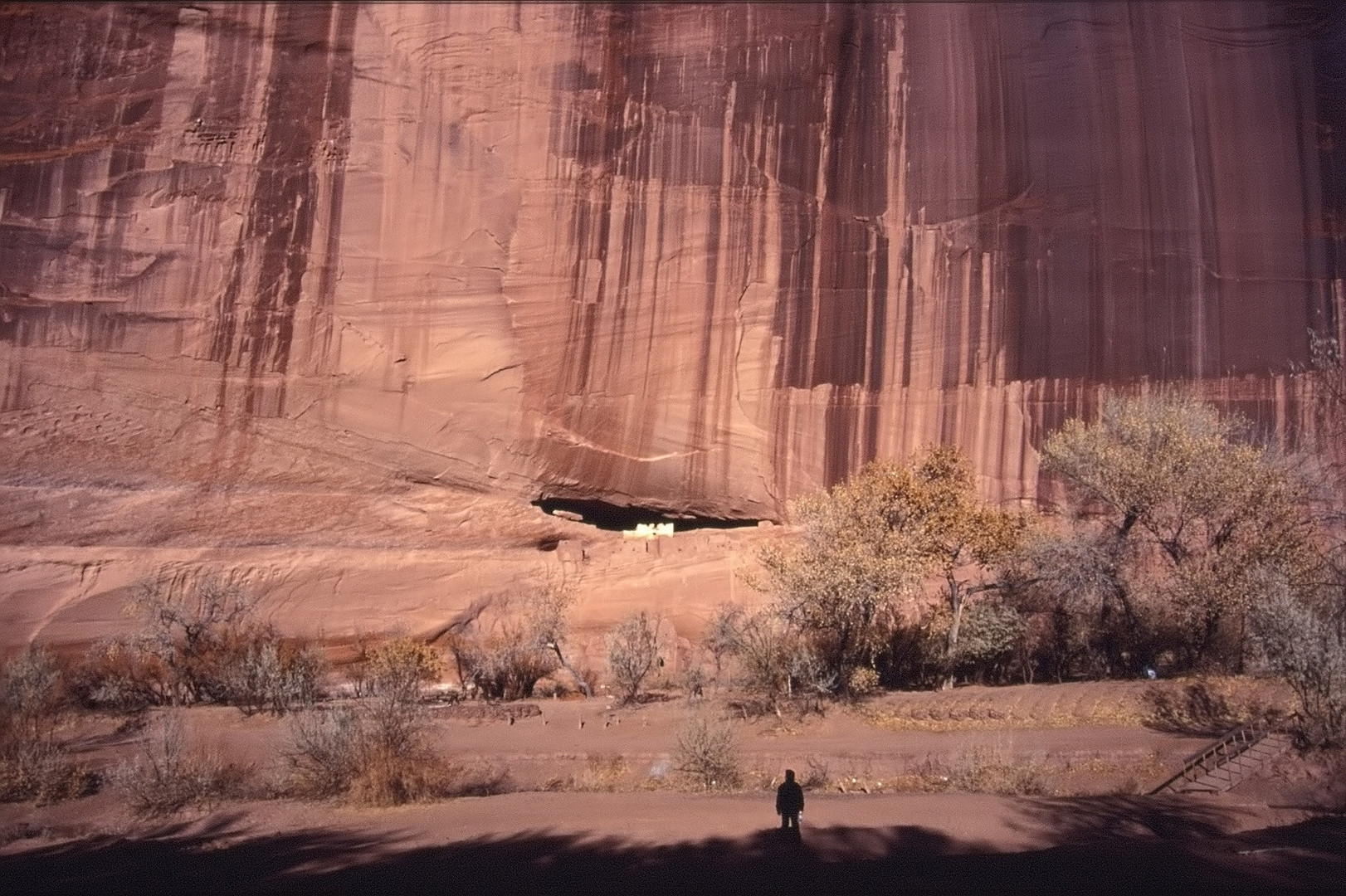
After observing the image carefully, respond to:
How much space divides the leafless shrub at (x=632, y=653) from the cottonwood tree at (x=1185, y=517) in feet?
22.2

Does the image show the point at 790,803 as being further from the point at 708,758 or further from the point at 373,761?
the point at 373,761

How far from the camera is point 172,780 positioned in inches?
429

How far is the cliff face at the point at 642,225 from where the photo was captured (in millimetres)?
17125

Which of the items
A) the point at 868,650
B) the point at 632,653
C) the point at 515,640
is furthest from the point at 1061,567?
the point at 515,640

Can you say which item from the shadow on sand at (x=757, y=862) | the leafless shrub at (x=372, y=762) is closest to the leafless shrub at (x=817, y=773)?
the shadow on sand at (x=757, y=862)

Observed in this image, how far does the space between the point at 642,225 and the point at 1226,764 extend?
39.7 feet

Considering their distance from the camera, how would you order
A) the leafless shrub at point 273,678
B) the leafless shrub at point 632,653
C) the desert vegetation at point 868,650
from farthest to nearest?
the leafless shrub at point 632,653 < the leafless shrub at point 273,678 < the desert vegetation at point 868,650

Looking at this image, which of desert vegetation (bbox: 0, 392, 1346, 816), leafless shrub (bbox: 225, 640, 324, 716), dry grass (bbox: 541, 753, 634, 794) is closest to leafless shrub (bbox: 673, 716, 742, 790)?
desert vegetation (bbox: 0, 392, 1346, 816)

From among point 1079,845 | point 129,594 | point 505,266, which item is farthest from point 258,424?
point 1079,845

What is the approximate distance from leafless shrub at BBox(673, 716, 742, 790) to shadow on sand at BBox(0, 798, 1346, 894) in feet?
8.40

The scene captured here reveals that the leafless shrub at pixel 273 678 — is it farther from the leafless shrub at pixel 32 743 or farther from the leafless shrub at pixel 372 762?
the leafless shrub at pixel 372 762

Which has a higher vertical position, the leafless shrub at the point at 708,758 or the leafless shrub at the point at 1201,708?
the leafless shrub at the point at 1201,708

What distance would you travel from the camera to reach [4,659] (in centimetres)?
1600

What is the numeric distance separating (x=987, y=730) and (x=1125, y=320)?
8564mm
